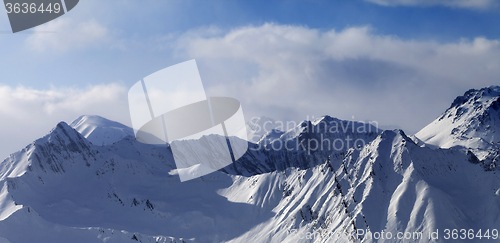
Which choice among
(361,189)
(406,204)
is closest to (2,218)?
(361,189)

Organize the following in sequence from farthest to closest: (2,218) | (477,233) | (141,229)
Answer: (141,229)
(2,218)
(477,233)

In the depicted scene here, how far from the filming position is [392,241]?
140 m

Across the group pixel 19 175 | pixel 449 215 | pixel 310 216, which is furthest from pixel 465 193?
pixel 19 175

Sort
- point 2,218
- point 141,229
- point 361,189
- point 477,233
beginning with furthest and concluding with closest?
point 141,229
point 361,189
point 2,218
point 477,233

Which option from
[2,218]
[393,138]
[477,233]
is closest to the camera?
[477,233]

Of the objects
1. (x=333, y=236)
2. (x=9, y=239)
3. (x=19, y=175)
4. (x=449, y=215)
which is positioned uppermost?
(x=19, y=175)

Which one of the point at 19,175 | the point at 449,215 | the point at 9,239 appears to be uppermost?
the point at 19,175

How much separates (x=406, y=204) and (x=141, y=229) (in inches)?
5466

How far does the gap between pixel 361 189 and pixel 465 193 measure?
4263 centimetres

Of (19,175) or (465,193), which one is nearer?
(465,193)

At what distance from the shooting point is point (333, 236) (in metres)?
155

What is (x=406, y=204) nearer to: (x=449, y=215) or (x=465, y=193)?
(x=449, y=215)

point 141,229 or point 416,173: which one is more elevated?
point 416,173

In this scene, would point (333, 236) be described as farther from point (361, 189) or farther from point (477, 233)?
point (477, 233)
